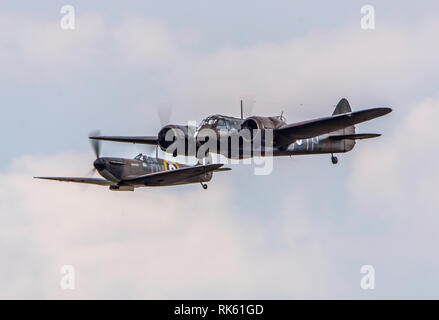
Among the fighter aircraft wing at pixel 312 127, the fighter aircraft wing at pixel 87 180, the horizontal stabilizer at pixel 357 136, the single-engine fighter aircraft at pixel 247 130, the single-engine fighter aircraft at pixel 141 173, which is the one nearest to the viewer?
the fighter aircraft wing at pixel 312 127

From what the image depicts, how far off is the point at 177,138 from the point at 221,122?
242 cm

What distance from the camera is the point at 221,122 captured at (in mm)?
60656

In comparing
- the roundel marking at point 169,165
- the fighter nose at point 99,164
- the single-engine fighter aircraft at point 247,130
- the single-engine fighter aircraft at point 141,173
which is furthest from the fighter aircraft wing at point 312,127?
the fighter nose at point 99,164

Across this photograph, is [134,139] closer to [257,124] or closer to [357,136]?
[257,124]

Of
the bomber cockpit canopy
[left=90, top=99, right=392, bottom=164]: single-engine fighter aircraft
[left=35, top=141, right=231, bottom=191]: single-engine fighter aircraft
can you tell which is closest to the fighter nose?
[left=35, top=141, right=231, bottom=191]: single-engine fighter aircraft

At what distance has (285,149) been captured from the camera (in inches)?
2486

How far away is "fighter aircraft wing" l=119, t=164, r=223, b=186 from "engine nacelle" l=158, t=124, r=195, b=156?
17.3ft

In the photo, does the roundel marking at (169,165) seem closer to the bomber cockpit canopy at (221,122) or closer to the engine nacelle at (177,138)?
the engine nacelle at (177,138)

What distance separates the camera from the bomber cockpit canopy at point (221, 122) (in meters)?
60.6

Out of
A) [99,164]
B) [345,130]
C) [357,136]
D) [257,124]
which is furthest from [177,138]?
[345,130]

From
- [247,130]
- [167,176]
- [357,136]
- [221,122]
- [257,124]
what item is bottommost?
[167,176]
